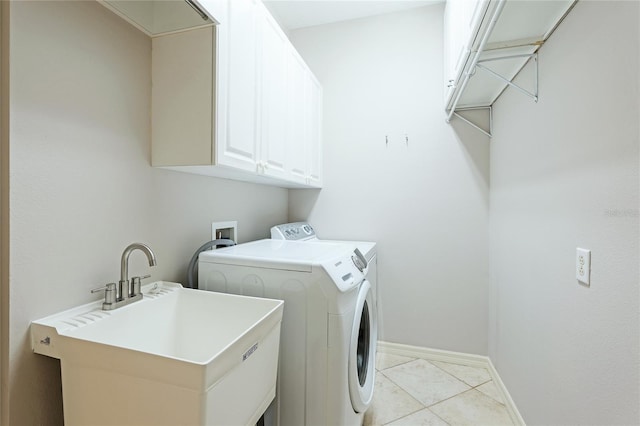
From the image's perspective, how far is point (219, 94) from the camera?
3.92ft

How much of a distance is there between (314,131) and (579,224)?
1.83m

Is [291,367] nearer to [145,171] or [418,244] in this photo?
[145,171]

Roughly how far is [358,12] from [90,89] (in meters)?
2.16

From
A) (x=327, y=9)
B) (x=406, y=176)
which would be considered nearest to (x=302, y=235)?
(x=406, y=176)

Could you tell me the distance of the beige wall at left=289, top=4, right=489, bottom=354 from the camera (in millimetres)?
2270

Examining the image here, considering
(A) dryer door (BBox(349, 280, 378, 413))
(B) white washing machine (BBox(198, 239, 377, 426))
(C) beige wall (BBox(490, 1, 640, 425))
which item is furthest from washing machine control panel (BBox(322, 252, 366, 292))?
(C) beige wall (BBox(490, 1, 640, 425))

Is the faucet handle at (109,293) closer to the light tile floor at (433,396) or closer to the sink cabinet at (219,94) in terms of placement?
the sink cabinet at (219,94)

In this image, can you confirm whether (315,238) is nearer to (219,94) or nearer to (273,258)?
(273,258)

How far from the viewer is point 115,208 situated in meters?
1.14

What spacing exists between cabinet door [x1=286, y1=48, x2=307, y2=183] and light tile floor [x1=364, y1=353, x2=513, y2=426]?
1541 millimetres

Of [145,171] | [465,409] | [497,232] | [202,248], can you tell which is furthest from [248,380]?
[497,232]

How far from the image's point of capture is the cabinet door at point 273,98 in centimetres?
157

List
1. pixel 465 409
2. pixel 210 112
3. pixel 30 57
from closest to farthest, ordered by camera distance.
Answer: pixel 30 57 → pixel 210 112 → pixel 465 409

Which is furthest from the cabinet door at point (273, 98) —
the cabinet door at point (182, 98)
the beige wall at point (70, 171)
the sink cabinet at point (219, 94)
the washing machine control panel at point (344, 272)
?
the washing machine control panel at point (344, 272)
